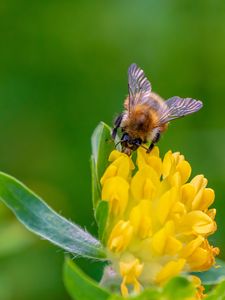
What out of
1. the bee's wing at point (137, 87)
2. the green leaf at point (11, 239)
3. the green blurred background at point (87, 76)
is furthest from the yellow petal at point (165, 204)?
the green blurred background at point (87, 76)

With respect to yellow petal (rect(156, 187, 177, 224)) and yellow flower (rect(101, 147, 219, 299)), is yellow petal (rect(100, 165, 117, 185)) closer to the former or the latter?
yellow flower (rect(101, 147, 219, 299))

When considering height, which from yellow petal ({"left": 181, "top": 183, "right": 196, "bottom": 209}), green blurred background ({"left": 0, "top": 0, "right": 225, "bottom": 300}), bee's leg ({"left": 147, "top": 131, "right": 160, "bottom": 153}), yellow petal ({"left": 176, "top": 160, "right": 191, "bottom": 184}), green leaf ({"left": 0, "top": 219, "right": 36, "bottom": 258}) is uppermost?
yellow petal ({"left": 176, "top": 160, "right": 191, "bottom": 184})

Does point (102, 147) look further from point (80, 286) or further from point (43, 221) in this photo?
point (80, 286)

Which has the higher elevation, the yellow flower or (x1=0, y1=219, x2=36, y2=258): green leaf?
the yellow flower

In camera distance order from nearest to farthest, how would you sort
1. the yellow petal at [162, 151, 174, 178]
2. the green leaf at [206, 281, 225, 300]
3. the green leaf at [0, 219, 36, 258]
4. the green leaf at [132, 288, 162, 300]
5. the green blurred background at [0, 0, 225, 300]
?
the green leaf at [132, 288, 162, 300]
the green leaf at [206, 281, 225, 300]
the yellow petal at [162, 151, 174, 178]
the green leaf at [0, 219, 36, 258]
the green blurred background at [0, 0, 225, 300]

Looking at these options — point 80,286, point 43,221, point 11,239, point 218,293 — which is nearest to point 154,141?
point 43,221

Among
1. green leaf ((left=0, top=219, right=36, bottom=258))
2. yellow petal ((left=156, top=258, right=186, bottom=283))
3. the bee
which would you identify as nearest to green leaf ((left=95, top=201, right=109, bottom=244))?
yellow petal ((left=156, top=258, right=186, bottom=283))

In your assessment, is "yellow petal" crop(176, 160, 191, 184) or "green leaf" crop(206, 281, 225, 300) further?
"yellow petal" crop(176, 160, 191, 184)

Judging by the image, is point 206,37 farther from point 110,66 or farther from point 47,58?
point 47,58
